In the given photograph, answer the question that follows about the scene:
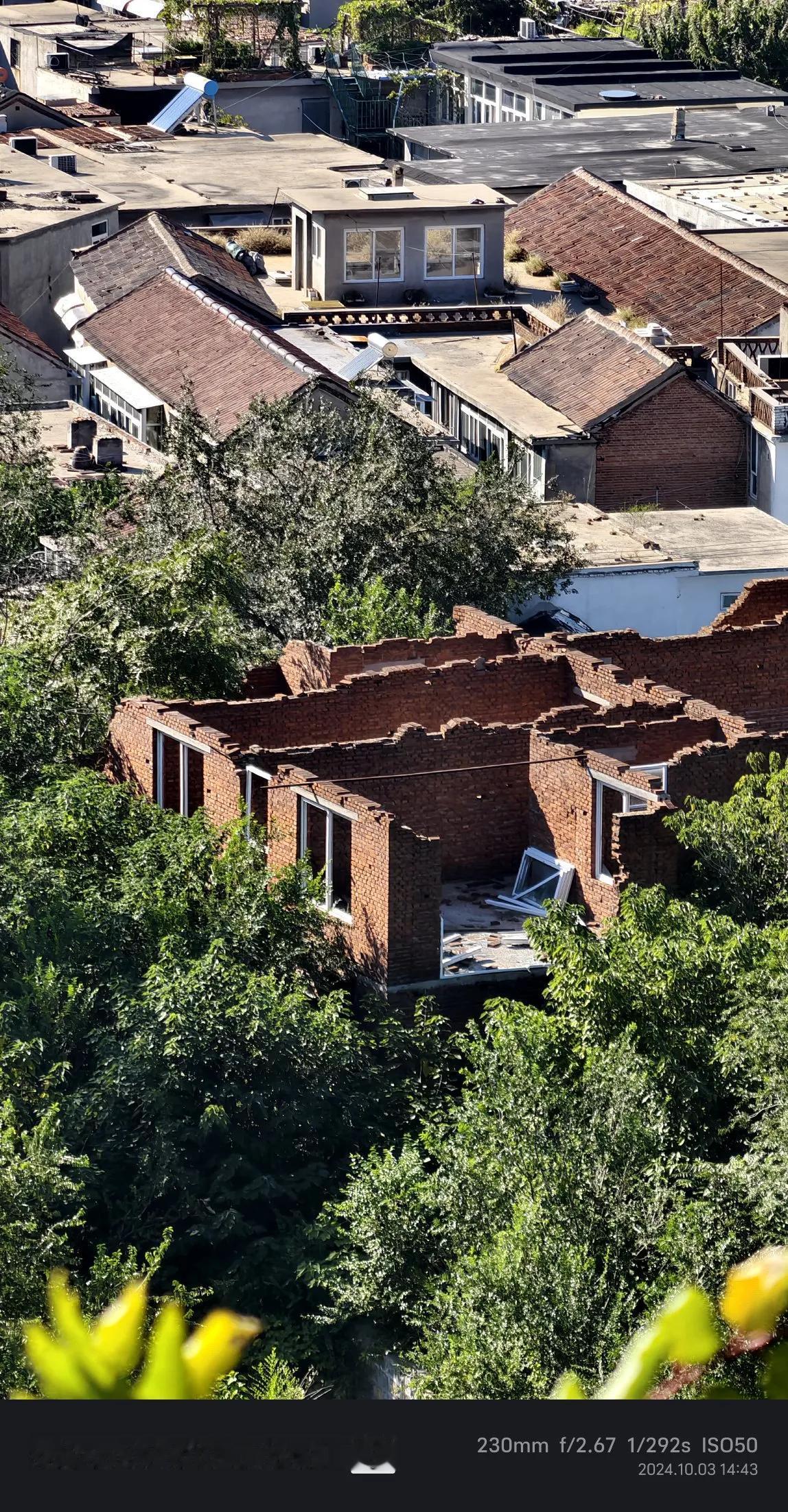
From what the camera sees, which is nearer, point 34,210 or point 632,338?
point 632,338

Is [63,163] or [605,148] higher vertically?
[605,148]

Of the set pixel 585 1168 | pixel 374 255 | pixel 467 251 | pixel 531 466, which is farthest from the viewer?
pixel 467 251

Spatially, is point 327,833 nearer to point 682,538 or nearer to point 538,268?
point 682,538

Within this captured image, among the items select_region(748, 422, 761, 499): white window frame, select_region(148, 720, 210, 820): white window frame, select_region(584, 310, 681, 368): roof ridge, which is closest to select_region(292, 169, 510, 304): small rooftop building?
select_region(584, 310, 681, 368): roof ridge

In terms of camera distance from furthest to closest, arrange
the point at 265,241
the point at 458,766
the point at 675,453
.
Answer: the point at 265,241
the point at 675,453
the point at 458,766

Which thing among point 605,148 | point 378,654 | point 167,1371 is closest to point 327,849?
point 378,654

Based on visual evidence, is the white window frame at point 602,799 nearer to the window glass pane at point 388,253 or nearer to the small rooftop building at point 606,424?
Result: the small rooftop building at point 606,424

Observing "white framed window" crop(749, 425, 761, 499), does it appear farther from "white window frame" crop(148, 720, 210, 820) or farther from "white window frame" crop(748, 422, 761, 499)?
"white window frame" crop(148, 720, 210, 820)
